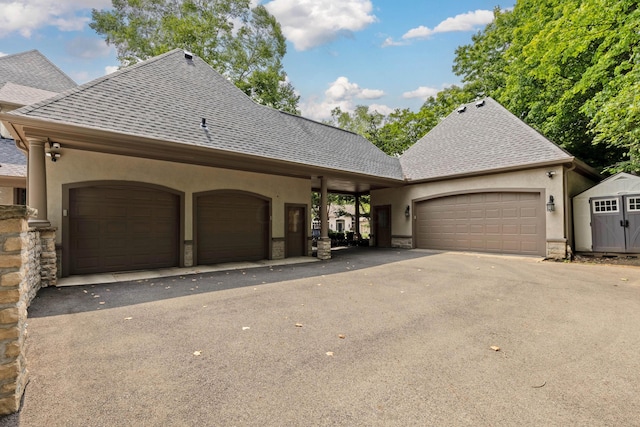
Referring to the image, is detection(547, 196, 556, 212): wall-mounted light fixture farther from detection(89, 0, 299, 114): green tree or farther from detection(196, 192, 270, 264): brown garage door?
detection(89, 0, 299, 114): green tree

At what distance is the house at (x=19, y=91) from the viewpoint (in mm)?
10266

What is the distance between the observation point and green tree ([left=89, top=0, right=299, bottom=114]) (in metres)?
18.7

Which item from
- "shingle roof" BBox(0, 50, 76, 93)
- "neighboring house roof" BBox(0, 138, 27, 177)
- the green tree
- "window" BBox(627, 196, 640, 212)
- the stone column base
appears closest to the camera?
"window" BBox(627, 196, 640, 212)

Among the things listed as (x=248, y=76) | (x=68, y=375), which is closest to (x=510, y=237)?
(x=68, y=375)

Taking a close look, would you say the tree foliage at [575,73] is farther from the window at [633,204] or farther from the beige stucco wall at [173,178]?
the beige stucco wall at [173,178]

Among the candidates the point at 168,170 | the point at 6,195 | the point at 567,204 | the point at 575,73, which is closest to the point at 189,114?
the point at 168,170

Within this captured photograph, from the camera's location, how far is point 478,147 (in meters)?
11.8

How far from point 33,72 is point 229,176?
44.7ft

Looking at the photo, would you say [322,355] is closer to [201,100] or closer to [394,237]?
[201,100]

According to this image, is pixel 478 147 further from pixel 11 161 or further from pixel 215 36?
pixel 215 36

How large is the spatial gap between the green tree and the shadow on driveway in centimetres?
1633

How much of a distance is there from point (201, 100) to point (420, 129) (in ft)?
55.4

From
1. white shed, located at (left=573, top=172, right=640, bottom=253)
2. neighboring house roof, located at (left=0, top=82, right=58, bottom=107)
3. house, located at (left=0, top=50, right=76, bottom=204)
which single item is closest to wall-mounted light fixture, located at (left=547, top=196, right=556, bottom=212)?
white shed, located at (left=573, top=172, right=640, bottom=253)

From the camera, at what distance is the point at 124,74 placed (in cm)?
Answer: 776
